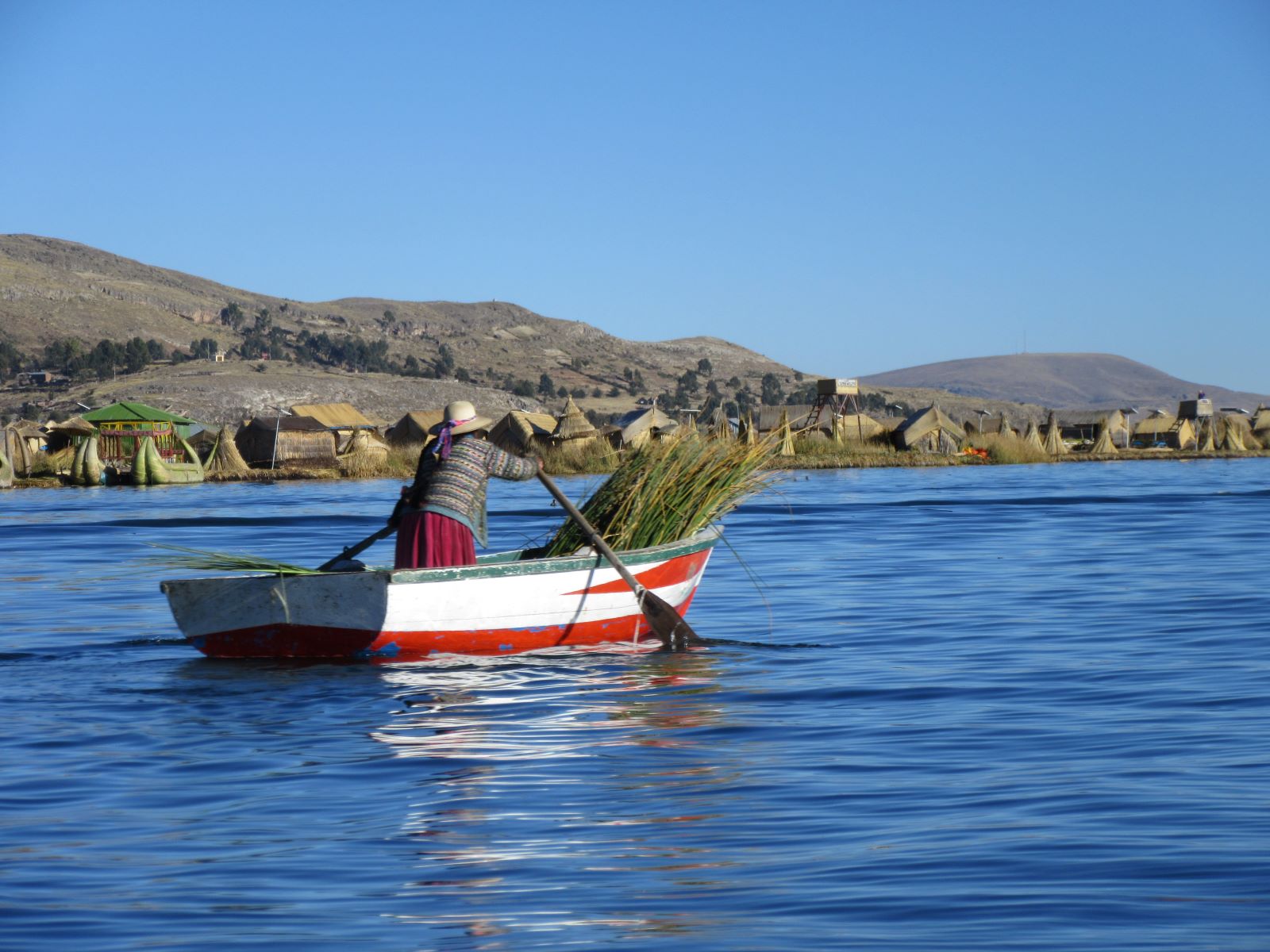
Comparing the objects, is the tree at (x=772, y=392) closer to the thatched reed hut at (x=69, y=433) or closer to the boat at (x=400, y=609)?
the thatched reed hut at (x=69, y=433)

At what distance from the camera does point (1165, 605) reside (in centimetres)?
1354

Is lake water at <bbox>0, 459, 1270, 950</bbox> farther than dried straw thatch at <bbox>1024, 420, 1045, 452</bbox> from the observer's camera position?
No

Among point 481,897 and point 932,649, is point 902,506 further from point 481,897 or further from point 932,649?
point 481,897

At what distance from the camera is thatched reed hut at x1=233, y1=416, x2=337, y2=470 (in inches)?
2210

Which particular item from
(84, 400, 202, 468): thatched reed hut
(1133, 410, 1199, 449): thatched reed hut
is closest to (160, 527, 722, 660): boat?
(84, 400, 202, 468): thatched reed hut

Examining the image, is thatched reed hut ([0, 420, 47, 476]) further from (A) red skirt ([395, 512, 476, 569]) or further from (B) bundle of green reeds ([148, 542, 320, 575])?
(A) red skirt ([395, 512, 476, 569])

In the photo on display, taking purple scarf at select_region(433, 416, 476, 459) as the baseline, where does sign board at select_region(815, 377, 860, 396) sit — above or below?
above

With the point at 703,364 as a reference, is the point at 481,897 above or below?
below

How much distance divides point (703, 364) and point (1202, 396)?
71546mm

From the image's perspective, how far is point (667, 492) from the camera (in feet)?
40.6

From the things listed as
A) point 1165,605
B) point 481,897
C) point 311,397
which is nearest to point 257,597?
point 481,897

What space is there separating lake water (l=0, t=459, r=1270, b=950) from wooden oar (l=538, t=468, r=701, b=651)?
0.36 metres

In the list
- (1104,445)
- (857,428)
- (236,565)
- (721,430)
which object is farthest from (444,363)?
(236,565)

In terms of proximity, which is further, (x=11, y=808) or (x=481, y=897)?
(x=11, y=808)
